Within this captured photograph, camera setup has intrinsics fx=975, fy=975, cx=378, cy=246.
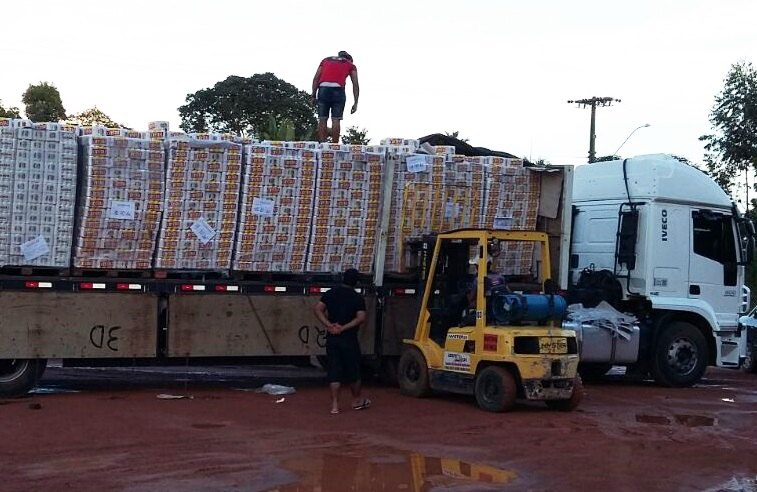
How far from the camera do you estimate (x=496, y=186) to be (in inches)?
548

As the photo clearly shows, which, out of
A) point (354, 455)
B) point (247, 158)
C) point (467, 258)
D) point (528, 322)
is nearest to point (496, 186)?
point (467, 258)

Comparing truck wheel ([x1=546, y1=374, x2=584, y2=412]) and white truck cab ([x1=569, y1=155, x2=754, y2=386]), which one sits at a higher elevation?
white truck cab ([x1=569, y1=155, x2=754, y2=386])

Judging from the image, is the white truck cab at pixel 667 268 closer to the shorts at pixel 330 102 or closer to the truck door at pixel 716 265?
the truck door at pixel 716 265

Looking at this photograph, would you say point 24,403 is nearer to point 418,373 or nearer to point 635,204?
point 418,373

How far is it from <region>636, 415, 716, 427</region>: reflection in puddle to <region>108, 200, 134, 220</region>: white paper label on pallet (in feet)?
21.8

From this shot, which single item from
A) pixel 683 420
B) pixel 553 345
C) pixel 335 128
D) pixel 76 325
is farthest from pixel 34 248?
pixel 683 420

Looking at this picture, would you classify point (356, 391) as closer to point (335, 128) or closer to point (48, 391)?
point (48, 391)

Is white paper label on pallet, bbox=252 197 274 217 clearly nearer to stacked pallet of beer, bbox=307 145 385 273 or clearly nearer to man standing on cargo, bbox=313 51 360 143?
stacked pallet of beer, bbox=307 145 385 273

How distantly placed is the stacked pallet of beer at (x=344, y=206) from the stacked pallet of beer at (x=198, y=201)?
1.17 meters

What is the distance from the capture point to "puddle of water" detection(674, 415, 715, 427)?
11508mm

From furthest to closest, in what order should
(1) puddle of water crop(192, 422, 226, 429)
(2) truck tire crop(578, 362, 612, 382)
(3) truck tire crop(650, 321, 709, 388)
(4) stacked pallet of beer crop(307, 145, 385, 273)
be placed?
1. (2) truck tire crop(578, 362, 612, 382)
2. (3) truck tire crop(650, 321, 709, 388)
3. (4) stacked pallet of beer crop(307, 145, 385, 273)
4. (1) puddle of water crop(192, 422, 226, 429)

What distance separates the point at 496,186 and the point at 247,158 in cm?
365

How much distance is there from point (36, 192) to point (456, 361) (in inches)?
216

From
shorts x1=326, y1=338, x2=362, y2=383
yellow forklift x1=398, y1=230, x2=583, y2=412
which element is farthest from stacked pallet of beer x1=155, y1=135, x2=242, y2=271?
yellow forklift x1=398, y1=230, x2=583, y2=412
